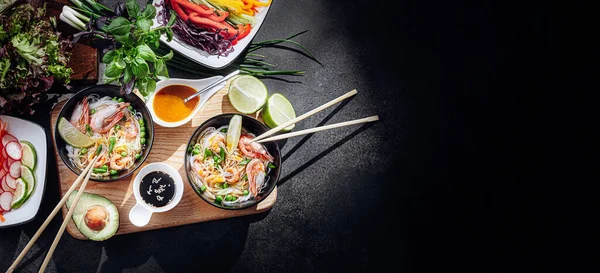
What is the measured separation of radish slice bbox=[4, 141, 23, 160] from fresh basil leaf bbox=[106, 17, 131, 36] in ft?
3.91

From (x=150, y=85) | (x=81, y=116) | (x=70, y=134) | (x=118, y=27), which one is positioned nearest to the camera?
(x=118, y=27)

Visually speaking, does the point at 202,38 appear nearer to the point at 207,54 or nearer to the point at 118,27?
the point at 207,54

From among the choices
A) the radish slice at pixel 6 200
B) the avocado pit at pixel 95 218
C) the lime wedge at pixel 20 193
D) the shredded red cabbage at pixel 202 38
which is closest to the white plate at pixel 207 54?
the shredded red cabbage at pixel 202 38

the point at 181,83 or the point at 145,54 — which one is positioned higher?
the point at 145,54

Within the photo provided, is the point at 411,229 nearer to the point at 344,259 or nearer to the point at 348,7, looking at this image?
the point at 344,259

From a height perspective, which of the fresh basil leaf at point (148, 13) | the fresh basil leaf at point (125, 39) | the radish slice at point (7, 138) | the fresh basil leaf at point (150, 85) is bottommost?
the radish slice at point (7, 138)

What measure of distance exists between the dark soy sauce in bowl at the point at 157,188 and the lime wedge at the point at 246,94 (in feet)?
2.43

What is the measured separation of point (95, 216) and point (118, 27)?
133 centimetres

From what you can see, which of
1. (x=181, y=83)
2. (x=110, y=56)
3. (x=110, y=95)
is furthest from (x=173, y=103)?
(x=110, y=56)

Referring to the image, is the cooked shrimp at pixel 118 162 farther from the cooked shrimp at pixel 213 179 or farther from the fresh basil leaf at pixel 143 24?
the fresh basil leaf at pixel 143 24

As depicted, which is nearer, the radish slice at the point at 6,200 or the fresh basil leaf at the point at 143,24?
the fresh basil leaf at the point at 143,24

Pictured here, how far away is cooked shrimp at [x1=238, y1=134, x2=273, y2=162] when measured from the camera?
333cm

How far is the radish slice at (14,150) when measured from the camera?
3.23m

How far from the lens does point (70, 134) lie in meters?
3.10
